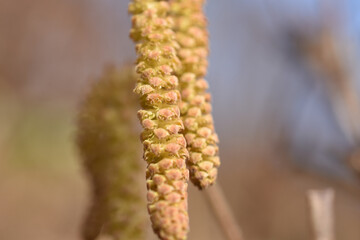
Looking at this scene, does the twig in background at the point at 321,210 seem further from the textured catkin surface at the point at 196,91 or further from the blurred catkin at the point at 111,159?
the textured catkin surface at the point at 196,91

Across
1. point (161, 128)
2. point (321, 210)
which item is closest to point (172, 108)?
point (161, 128)

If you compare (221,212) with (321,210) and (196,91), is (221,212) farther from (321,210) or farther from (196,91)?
(196,91)

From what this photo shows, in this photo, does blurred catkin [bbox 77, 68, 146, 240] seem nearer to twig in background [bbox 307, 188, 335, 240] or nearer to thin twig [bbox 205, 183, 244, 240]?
thin twig [bbox 205, 183, 244, 240]

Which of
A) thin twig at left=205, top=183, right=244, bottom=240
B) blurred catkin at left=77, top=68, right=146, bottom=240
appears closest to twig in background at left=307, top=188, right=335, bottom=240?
thin twig at left=205, top=183, right=244, bottom=240

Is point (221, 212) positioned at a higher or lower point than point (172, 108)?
lower

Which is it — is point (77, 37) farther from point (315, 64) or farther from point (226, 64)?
point (315, 64)

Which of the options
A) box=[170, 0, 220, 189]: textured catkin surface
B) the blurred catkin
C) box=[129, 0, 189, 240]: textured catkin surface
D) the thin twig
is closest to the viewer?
box=[129, 0, 189, 240]: textured catkin surface

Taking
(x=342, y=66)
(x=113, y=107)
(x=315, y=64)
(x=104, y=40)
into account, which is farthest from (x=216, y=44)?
(x=113, y=107)
